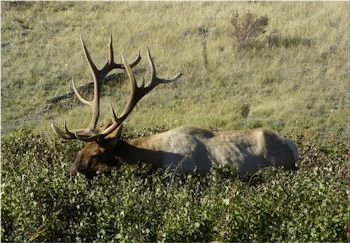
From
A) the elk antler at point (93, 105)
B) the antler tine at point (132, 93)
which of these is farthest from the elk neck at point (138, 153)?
the elk antler at point (93, 105)

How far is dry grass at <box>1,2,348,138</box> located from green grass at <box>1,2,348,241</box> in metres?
0.04

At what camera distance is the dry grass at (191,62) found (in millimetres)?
13469

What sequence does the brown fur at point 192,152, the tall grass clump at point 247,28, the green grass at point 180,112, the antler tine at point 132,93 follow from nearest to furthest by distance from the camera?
the green grass at point 180,112 → the antler tine at point 132,93 → the brown fur at point 192,152 → the tall grass clump at point 247,28

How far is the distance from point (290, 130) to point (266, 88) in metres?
2.93

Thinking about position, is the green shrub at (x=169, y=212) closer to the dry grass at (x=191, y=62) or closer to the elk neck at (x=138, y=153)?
the elk neck at (x=138, y=153)

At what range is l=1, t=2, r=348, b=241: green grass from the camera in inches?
220

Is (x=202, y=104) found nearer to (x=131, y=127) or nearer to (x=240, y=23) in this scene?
(x=131, y=127)

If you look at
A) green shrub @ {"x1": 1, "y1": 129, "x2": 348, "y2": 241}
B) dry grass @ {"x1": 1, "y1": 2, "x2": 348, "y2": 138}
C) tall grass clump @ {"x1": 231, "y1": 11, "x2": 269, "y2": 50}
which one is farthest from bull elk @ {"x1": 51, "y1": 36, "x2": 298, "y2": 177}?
tall grass clump @ {"x1": 231, "y1": 11, "x2": 269, "y2": 50}

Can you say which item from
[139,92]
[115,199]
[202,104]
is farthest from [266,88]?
[115,199]

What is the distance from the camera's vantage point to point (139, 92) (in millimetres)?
8742

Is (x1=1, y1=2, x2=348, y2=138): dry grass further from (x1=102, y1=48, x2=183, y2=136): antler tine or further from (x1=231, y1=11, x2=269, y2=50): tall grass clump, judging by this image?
(x1=102, y1=48, x2=183, y2=136): antler tine

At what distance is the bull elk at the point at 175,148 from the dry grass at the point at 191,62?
3.06 meters

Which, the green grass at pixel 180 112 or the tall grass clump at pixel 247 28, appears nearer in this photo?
the green grass at pixel 180 112

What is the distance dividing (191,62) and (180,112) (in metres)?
3.30
